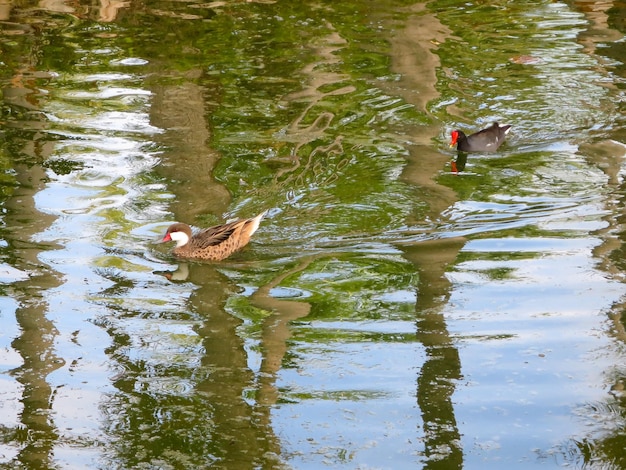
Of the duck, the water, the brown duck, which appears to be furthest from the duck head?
the duck

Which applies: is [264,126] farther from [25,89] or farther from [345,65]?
[25,89]

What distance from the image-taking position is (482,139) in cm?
1177

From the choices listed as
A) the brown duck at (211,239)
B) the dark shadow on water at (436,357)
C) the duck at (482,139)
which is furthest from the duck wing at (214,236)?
the duck at (482,139)

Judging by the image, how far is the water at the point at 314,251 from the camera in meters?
6.70

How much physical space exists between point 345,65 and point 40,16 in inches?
246

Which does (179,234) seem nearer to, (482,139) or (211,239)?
(211,239)

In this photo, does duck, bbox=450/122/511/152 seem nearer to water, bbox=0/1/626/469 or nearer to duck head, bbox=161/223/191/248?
water, bbox=0/1/626/469

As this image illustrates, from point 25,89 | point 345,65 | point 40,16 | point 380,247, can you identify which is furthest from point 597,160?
point 40,16

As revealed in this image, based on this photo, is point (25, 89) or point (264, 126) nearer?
point (264, 126)

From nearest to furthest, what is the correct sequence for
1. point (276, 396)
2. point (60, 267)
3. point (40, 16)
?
point (276, 396)
point (60, 267)
point (40, 16)

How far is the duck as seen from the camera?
38.6ft

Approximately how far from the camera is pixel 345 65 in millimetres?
15078

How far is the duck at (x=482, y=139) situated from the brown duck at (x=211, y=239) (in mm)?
3332

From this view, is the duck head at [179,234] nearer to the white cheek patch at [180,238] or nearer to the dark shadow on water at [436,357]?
the white cheek patch at [180,238]
